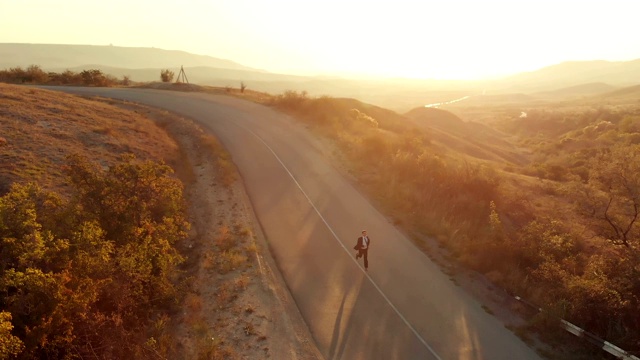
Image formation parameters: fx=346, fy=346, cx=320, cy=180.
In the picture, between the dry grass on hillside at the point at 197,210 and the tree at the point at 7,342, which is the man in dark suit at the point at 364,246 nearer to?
the dry grass on hillside at the point at 197,210

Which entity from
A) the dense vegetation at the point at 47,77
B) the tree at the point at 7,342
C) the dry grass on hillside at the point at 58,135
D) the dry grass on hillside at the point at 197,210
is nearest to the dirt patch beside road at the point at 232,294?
the dry grass on hillside at the point at 197,210

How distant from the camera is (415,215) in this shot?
19953mm

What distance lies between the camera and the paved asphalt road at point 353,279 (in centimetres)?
1125

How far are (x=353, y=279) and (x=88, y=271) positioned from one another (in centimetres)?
927

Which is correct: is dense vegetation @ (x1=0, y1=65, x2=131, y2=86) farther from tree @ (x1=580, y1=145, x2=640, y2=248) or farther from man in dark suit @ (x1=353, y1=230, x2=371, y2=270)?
tree @ (x1=580, y1=145, x2=640, y2=248)

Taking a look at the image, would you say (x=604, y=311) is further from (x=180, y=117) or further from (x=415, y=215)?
(x=180, y=117)

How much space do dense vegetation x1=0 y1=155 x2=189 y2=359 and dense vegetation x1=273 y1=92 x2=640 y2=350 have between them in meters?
12.6

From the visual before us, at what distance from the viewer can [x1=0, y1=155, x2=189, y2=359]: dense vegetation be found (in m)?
7.84

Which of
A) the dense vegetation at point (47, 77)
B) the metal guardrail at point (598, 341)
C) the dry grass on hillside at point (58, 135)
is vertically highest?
the dense vegetation at point (47, 77)

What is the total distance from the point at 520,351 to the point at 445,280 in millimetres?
3904

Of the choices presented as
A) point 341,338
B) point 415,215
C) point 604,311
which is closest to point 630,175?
point 604,311

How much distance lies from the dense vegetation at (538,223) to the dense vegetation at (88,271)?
498 inches

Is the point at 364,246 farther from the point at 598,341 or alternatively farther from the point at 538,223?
the point at 538,223

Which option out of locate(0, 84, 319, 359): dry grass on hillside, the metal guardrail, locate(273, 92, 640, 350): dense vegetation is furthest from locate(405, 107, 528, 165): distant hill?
the metal guardrail
